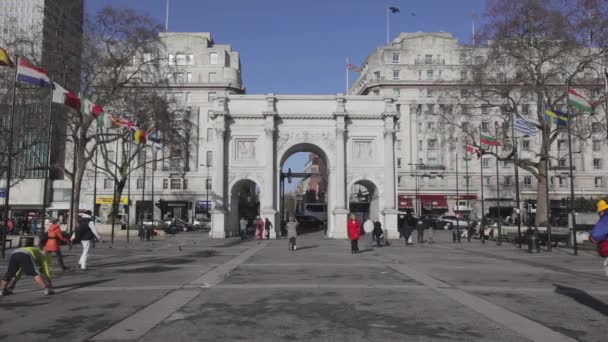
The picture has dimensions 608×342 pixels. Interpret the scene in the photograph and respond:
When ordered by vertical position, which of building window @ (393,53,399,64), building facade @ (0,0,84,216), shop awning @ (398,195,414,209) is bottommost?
shop awning @ (398,195,414,209)

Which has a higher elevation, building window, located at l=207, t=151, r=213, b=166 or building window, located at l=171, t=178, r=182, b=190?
building window, located at l=207, t=151, r=213, b=166

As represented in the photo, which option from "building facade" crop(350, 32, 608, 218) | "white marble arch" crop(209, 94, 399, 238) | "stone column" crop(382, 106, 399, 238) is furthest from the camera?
"building facade" crop(350, 32, 608, 218)

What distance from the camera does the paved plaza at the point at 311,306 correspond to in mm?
7312

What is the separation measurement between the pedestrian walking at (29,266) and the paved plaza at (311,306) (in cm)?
35

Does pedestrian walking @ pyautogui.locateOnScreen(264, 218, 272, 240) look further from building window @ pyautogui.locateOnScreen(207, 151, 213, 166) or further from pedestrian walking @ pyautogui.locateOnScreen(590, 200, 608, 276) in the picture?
building window @ pyautogui.locateOnScreen(207, 151, 213, 166)

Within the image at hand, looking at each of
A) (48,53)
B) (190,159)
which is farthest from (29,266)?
(190,159)

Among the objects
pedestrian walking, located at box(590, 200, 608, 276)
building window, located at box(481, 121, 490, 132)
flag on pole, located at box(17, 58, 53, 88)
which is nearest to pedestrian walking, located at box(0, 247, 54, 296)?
pedestrian walking, located at box(590, 200, 608, 276)

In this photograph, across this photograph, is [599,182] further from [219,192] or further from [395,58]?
[219,192]

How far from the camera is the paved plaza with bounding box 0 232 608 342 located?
24.0 ft

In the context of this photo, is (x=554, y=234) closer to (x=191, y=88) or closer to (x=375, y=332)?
(x=375, y=332)

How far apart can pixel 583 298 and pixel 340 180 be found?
111 feet

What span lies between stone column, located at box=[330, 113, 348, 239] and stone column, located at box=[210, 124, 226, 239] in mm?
9306

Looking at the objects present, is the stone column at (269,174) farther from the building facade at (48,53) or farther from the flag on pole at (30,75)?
the flag on pole at (30,75)

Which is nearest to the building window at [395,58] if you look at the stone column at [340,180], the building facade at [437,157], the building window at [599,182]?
the building facade at [437,157]
